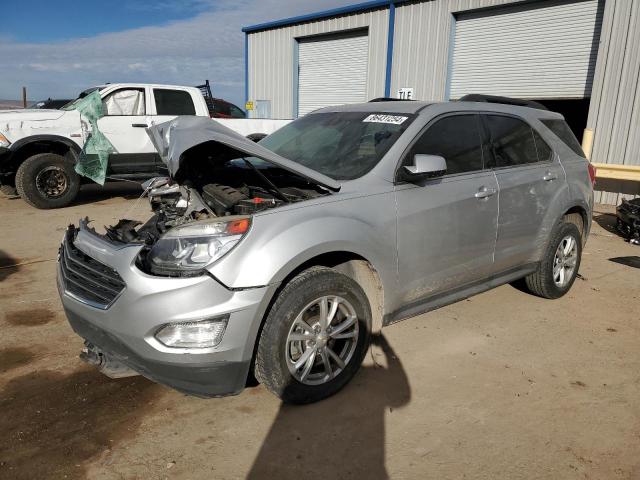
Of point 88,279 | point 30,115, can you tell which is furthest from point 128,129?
point 88,279

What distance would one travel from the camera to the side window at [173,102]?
9242mm

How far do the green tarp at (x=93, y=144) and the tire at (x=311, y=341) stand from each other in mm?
6889

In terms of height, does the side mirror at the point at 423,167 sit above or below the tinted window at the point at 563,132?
below

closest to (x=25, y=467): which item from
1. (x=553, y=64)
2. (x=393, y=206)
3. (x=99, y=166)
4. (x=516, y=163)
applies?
(x=393, y=206)

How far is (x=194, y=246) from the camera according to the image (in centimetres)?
254

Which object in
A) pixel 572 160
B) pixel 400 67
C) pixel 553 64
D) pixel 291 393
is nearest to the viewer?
pixel 291 393

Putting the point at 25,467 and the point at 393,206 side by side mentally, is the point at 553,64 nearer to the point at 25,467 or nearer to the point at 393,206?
the point at 393,206

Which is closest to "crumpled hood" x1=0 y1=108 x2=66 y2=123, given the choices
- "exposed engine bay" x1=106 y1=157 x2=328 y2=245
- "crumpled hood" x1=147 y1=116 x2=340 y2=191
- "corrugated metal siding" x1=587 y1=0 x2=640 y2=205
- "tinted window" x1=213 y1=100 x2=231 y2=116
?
"exposed engine bay" x1=106 y1=157 x2=328 y2=245

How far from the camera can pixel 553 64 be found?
1088 centimetres

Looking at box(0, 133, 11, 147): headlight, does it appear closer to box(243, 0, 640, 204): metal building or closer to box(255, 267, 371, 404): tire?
box(255, 267, 371, 404): tire

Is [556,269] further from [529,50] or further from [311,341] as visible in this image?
[529,50]

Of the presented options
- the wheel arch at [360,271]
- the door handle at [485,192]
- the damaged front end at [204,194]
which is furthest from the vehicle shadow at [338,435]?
the door handle at [485,192]

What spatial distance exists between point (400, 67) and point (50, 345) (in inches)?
458

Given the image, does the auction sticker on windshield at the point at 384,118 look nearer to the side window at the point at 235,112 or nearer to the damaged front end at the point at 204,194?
the damaged front end at the point at 204,194
